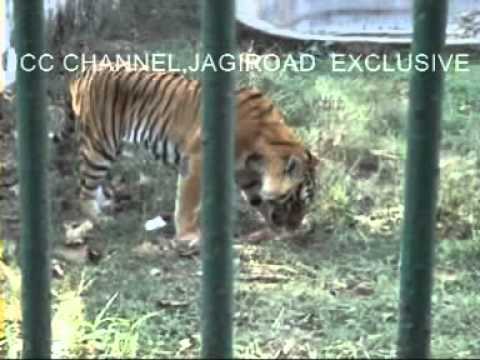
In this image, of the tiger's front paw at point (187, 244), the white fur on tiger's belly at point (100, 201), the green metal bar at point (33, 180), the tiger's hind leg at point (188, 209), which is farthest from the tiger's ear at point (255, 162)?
the green metal bar at point (33, 180)

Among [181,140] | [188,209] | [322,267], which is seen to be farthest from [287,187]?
[322,267]

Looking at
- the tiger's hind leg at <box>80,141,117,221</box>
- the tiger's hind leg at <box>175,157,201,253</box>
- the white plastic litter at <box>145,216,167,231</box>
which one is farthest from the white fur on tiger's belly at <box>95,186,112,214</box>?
the tiger's hind leg at <box>175,157,201,253</box>

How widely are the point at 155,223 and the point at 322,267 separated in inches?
39.3

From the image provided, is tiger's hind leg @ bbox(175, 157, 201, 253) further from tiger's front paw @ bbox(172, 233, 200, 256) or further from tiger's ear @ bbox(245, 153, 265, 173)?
tiger's ear @ bbox(245, 153, 265, 173)

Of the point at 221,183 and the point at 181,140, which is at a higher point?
the point at 181,140

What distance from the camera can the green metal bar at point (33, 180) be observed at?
1.93 meters

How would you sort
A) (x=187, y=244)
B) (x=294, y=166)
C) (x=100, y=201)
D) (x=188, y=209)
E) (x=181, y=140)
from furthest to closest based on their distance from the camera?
(x=100, y=201)
(x=181, y=140)
(x=294, y=166)
(x=188, y=209)
(x=187, y=244)

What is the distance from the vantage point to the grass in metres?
3.58

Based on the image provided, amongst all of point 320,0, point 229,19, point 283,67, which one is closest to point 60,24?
point 283,67

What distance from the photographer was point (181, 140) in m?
5.80

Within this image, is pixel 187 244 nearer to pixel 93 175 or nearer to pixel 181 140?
pixel 181 140

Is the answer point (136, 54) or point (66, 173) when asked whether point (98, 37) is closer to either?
point (136, 54)

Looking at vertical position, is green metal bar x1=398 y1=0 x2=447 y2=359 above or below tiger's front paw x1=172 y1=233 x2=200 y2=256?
above

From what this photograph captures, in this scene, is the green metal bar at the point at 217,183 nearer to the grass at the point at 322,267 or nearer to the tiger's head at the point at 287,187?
the grass at the point at 322,267
